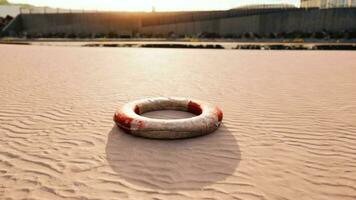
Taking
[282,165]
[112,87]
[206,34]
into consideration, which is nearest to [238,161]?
[282,165]

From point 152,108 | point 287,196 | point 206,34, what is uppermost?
point 206,34

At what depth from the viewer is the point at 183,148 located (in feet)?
12.7

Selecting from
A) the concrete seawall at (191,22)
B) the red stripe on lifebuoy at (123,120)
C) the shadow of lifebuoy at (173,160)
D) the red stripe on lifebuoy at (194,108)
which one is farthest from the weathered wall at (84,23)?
the shadow of lifebuoy at (173,160)

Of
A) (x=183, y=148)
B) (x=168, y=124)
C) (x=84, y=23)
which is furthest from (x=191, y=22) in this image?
(x=183, y=148)

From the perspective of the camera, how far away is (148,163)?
347cm

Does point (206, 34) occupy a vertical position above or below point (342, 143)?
above

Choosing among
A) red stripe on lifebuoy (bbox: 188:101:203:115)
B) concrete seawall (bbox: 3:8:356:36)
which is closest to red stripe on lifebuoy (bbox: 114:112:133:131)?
red stripe on lifebuoy (bbox: 188:101:203:115)

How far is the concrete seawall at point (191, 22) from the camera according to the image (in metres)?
30.9

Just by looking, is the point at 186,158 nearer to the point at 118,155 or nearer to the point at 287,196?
the point at 118,155

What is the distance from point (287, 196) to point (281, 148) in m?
1.17

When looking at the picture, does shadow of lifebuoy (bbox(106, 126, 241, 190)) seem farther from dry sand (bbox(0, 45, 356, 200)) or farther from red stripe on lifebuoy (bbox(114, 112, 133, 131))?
red stripe on lifebuoy (bbox(114, 112, 133, 131))

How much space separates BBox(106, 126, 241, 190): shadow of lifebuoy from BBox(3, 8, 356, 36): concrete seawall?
103 ft

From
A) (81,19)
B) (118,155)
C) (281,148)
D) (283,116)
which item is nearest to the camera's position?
(118,155)

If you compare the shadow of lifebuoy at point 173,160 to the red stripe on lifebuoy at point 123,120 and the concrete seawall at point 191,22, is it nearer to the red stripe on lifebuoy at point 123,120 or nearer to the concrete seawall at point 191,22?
the red stripe on lifebuoy at point 123,120
